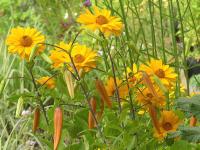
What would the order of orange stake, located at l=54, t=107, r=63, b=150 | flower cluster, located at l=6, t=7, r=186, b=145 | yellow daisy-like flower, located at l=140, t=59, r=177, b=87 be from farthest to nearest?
yellow daisy-like flower, located at l=140, t=59, r=177, b=87 → flower cluster, located at l=6, t=7, r=186, b=145 → orange stake, located at l=54, t=107, r=63, b=150

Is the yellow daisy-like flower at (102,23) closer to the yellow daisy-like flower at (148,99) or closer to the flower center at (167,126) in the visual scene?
the yellow daisy-like flower at (148,99)

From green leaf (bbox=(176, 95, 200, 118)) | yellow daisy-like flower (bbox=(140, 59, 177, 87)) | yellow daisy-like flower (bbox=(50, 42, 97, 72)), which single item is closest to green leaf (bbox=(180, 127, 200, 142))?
green leaf (bbox=(176, 95, 200, 118))

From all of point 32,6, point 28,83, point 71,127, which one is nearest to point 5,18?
point 32,6

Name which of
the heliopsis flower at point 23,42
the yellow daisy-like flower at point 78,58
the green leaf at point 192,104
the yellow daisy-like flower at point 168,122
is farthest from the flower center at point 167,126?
the heliopsis flower at point 23,42

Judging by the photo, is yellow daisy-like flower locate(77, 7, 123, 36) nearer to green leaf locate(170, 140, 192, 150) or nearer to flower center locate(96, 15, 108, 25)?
flower center locate(96, 15, 108, 25)

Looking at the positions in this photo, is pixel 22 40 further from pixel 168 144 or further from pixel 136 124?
pixel 168 144

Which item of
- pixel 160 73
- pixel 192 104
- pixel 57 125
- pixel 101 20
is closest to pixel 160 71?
pixel 160 73

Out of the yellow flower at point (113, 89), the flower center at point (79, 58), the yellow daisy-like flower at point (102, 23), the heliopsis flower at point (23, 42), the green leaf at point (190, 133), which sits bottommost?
the green leaf at point (190, 133)
